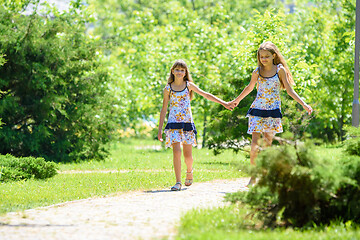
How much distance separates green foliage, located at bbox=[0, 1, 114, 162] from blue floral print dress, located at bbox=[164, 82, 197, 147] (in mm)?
7062

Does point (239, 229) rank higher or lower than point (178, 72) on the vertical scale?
lower

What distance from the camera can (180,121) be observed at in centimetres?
830

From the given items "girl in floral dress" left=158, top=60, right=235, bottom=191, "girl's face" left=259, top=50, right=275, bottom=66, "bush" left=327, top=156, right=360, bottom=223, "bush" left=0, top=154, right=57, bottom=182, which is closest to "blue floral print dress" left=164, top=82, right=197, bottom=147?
"girl in floral dress" left=158, top=60, right=235, bottom=191

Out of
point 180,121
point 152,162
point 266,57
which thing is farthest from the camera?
point 152,162

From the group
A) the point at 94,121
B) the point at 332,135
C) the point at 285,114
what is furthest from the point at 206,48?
the point at 285,114

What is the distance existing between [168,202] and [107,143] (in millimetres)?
11207

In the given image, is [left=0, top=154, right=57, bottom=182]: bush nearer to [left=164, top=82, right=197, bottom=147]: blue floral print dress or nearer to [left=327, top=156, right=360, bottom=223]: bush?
[left=164, top=82, right=197, bottom=147]: blue floral print dress

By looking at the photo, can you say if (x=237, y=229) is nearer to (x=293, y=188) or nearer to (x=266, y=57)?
(x=293, y=188)

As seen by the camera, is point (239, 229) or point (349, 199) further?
point (349, 199)

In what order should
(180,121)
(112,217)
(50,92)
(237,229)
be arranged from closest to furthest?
(237,229)
(112,217)
(180,121)
(50,92)

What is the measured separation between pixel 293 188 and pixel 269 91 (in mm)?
2709

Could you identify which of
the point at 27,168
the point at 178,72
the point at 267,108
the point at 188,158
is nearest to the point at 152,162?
the point at 27,168

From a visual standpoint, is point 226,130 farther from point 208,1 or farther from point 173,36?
point 208,1

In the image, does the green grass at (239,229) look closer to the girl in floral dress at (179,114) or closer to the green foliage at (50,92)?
the girl in floral dress at (179,114)
